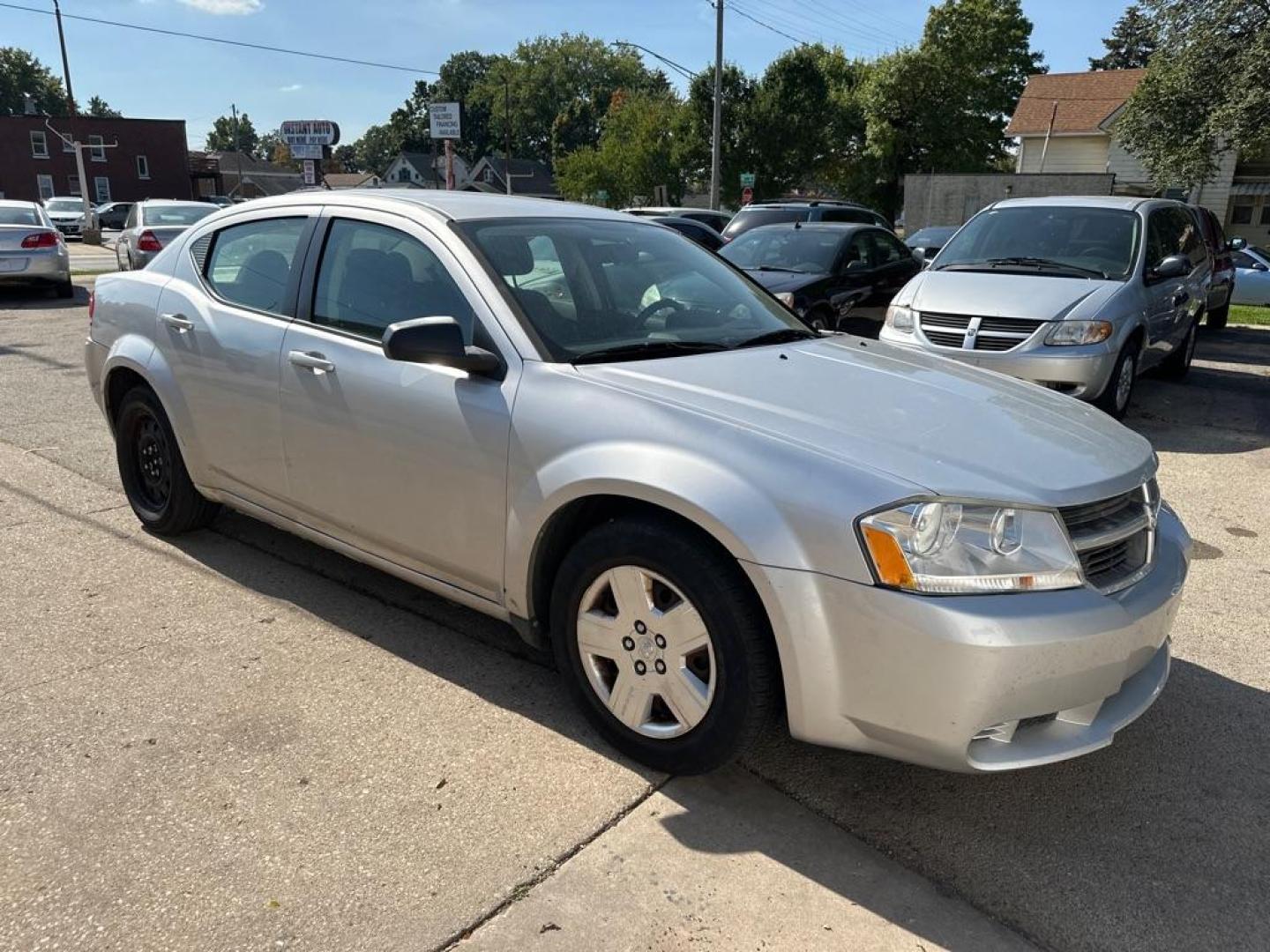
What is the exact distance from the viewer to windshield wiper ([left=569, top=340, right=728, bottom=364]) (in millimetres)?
3088

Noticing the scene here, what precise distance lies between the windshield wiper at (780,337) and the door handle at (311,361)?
4.86 ft

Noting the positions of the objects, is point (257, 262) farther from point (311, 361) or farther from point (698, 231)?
point (698, 231)

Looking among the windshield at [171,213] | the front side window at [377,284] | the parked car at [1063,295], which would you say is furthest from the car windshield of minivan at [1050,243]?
the windshield at [171,213]

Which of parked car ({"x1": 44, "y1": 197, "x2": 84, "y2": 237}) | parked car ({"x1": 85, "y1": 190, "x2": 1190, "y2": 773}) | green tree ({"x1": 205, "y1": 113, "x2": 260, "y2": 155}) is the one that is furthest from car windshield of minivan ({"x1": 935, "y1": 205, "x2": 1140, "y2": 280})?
green tree ({"x1": 205, "y1": 113, "x2": 260, "y2": 155})

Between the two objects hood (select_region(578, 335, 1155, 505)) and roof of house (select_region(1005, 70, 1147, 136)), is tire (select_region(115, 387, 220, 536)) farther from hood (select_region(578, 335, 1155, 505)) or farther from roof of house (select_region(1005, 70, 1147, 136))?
roof of house (select_region(1005, 70, 1147, 136))

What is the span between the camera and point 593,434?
279 centimetres

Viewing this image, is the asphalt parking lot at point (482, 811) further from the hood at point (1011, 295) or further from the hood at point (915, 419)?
the hood at point (1011, 295)

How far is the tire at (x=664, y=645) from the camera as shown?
2.54 meters

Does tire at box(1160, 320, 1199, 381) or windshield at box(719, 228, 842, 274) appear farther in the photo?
windshield at box(719, 228, 842, 274)

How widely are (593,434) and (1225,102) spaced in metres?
21.9

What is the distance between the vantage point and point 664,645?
8.91 feet

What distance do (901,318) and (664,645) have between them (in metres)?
5.50

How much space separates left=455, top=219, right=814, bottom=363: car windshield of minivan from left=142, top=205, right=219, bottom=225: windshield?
14.2 meters

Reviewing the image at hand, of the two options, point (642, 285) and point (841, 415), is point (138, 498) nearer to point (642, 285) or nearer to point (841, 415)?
point (642, 285)
